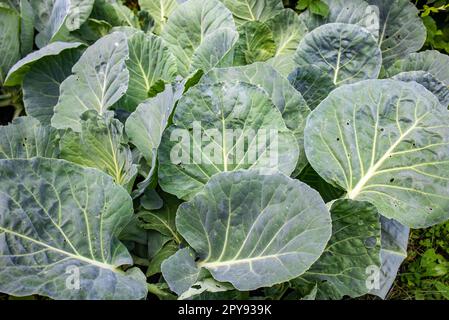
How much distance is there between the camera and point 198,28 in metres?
1.86

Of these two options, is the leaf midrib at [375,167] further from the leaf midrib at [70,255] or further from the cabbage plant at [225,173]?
the leaf midrib at [70,255]

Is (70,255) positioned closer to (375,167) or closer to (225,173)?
(225,173)

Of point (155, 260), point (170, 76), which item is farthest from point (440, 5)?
point (155, 260)

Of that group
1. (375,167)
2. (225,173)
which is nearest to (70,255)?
(225,173)

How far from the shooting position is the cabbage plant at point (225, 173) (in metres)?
1.22

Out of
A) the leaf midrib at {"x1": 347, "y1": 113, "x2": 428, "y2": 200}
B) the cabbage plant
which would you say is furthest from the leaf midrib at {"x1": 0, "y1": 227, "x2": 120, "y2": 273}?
the leaf midrib at {"x1": 347, "y1": 113, "x2": 428, "y2": 200}

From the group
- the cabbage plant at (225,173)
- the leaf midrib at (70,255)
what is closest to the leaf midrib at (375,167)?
the cabbage plant at (225,173)

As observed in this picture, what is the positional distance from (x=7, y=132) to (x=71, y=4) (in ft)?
2.19

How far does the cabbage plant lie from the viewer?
48.2 inches

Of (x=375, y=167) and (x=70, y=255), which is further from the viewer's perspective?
(x=375, y=167)

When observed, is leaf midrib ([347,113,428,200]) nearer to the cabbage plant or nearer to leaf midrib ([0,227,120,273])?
the cabbage plant

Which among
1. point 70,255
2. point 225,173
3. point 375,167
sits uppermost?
point 225,173

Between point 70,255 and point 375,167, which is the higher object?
point 375,167

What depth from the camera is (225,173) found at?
122 centimetres
